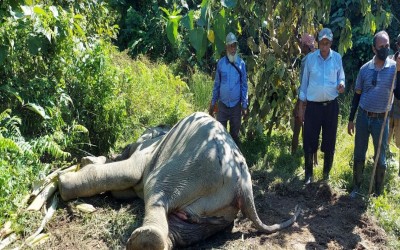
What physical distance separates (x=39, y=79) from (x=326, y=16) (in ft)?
13.0

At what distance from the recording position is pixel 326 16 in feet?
22.8

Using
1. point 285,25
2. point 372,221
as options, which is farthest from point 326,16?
point 372,221

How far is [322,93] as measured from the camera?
18.4ft

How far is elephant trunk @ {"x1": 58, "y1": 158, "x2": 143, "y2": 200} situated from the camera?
15.8 feet

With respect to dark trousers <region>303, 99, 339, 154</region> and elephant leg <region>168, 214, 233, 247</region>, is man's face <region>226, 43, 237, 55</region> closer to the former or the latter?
dark trousers <region>303, 99, 339, 154</region>

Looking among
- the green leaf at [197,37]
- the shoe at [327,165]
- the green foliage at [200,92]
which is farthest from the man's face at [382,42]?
the green foliage at [200,92]

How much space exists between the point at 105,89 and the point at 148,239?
2944mm

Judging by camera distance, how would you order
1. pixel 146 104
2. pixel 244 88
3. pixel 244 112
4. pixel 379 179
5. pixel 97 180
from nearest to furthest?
pixel 97 180 < pixel 379 179 < pixel 244 88 < pixel 244 112 < pixel 146 104

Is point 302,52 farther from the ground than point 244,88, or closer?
farther from the ground

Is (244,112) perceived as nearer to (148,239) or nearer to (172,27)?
(172,27)

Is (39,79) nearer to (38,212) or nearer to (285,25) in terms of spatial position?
(38,212)

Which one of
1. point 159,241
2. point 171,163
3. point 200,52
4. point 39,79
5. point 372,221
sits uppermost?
point 200,52

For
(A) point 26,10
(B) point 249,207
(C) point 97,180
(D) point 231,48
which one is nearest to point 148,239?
(B) point 249,207

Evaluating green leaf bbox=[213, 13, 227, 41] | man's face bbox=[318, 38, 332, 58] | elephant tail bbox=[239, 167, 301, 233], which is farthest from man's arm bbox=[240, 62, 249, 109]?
green leaf bbox=[213, 13, 227, 41]
